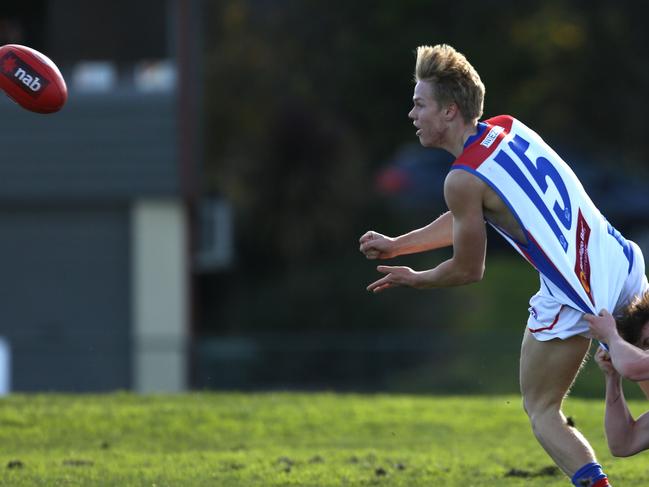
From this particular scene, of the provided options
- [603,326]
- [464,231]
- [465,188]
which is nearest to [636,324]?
[603,326]

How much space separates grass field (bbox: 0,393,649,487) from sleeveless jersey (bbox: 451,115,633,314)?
1956mm

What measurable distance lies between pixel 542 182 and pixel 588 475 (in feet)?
4.69

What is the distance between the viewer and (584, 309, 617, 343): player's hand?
657 centimetres

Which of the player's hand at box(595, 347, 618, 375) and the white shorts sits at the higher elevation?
the white shorts

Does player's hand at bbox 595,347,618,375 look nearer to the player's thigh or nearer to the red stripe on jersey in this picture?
the player's thigh

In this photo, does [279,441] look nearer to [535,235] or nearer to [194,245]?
[535,235]

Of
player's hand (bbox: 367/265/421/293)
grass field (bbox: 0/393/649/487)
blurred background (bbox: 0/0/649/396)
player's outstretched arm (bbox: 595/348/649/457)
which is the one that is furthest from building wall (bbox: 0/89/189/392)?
player's outstretched arm (bbox: 595/348/649/457)

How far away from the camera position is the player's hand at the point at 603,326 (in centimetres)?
657

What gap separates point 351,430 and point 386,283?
4.26 metres

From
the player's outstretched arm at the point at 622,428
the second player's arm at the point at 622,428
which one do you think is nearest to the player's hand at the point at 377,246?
the player's outstretched arm at the point at 622,428

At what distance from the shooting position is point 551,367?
679 cm

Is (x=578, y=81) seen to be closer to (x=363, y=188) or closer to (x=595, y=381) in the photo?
(x=363, y=188)

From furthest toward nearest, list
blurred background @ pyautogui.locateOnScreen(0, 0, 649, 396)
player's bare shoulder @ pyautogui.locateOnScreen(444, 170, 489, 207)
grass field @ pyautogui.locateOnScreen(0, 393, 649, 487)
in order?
blurred background @ pyautogui.locateOnScreen(0, 0, 649, 396)
grass field @ pyautogui.locateOnScreen(0, 393, 649, 487)
player's bare shoulder @ pyautogui.locateOnScreen(444, 170, 489, 207)

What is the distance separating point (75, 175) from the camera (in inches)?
938
